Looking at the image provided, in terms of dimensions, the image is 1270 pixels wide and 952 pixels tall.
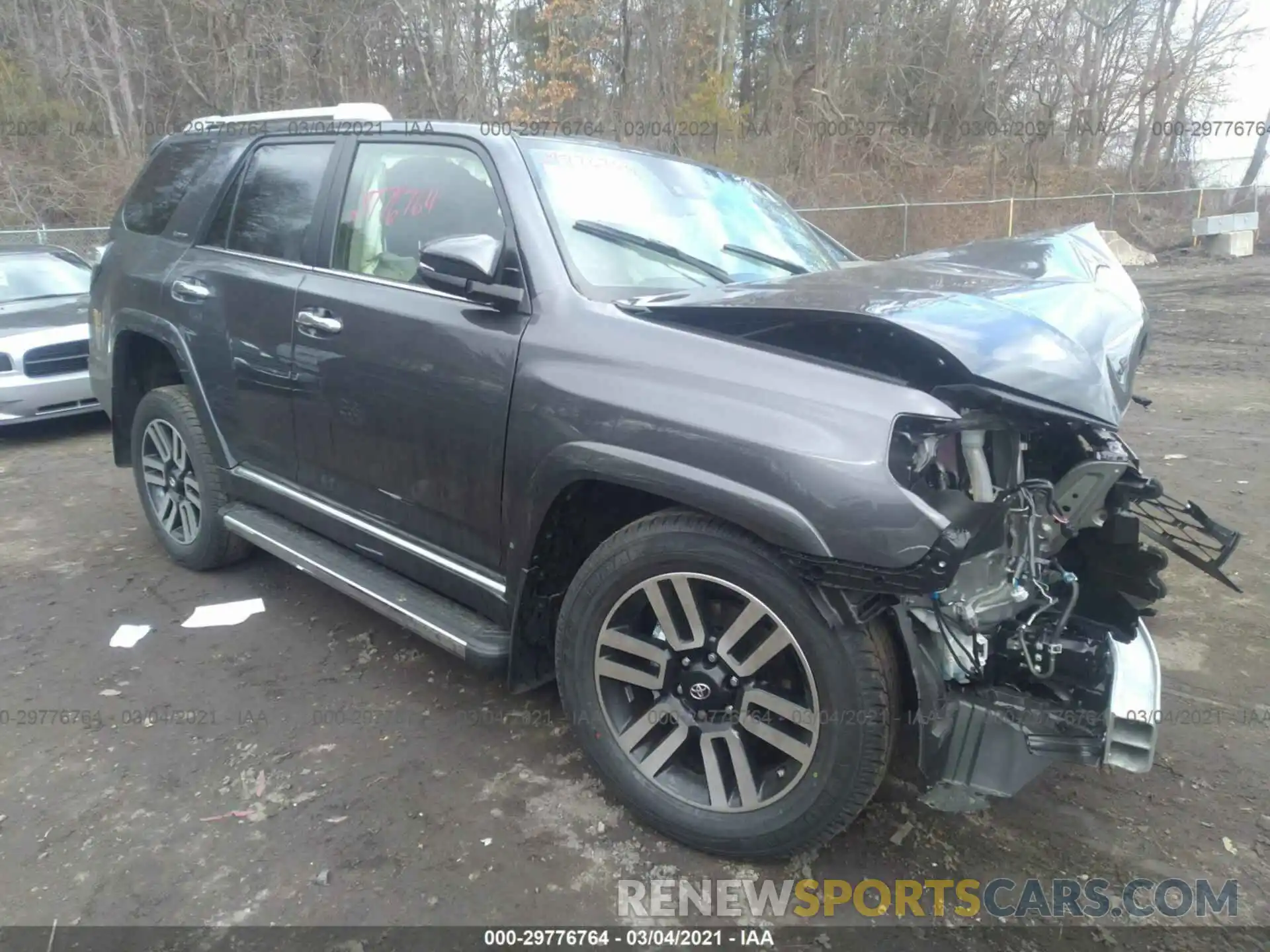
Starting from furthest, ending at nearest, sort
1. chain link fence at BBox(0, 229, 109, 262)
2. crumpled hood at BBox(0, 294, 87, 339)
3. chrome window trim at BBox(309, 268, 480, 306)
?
chain link fence at BBox(0, 229, 109, 262), crumpled hood at BBox(0, 294, 87, 339), chrome window trim at BBox(309, 268, 480, 306)

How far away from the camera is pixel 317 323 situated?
3.25 m

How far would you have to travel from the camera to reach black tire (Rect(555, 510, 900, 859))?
2.14 meters

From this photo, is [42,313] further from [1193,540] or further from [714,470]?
[1193,540]

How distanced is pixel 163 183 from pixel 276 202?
118 cm

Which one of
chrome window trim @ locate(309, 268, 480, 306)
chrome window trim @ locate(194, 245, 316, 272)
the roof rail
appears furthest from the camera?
the roof rail

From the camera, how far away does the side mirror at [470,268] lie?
2.52 meters

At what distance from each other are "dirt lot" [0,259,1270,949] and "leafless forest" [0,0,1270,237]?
1960 cm

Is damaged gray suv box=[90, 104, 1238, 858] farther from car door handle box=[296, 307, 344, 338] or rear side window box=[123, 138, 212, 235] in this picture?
rear side window box=[123, 138, 212, 235]

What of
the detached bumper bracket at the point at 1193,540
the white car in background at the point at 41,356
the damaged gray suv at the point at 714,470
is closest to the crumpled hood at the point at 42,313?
the white car in background at the point at 41,356

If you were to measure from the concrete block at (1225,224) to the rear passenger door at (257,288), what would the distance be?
24.6 metres

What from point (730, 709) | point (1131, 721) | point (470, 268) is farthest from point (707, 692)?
point (470, 268)

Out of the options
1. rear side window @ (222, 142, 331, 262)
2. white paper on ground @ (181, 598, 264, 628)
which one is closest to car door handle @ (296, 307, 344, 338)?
rear side window @ (222, 142, 331, 262)

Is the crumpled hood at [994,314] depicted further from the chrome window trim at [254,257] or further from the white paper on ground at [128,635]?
the white paper on ground at [128,635]

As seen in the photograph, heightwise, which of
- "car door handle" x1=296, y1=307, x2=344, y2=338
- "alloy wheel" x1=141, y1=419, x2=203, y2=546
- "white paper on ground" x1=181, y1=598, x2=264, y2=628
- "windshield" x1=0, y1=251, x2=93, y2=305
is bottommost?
"white paper on ground" x1=181, y1=598, x2=264, y2=628
